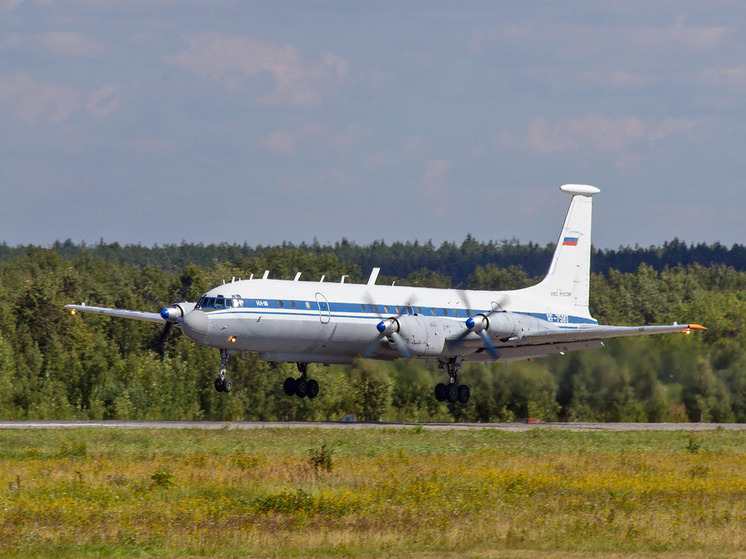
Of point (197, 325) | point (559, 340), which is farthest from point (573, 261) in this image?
point (197, 325)

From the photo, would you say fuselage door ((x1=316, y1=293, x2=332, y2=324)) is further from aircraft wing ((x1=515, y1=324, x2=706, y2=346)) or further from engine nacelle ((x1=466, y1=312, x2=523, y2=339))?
aircraft wing ((x1=515, y1=324, x2=706, y2=346))

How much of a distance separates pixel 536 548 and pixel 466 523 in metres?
1.75

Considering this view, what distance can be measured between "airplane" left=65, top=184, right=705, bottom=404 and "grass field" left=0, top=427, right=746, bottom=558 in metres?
4.40

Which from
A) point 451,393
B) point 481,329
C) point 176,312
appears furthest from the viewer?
point 451,393

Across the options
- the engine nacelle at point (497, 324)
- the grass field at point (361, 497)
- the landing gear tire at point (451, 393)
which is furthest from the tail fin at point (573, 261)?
the grass field at point (361, 497)

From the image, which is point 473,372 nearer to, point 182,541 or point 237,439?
point 237,439

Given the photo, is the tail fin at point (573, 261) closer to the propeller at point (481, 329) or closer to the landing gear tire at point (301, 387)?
the propeller at point (481, 329)

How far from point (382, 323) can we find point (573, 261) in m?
12.8

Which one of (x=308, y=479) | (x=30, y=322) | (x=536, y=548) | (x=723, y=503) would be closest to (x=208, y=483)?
(x=308, y=479)

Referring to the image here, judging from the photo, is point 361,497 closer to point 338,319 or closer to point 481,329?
point 338,319

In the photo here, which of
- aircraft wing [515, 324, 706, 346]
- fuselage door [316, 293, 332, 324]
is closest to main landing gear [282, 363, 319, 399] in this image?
fuselage door [316, 293, 332, 324]

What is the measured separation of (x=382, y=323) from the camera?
38.5m

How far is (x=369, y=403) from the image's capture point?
174ft

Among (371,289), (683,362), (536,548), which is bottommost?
(536,548)
